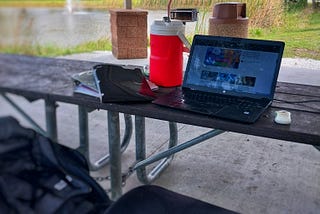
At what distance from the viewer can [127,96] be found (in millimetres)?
1056

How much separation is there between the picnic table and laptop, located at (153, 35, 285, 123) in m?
0.05

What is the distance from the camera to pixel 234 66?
3.58 feet

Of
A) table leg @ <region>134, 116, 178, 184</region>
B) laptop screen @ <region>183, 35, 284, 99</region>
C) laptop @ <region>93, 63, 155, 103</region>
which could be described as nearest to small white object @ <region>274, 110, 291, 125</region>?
laptop screen @ <region>183, 35, 284, 99</region>

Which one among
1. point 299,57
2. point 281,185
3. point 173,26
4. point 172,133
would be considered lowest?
point 281,185

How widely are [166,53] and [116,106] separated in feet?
0.81

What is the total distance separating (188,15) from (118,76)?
0.36 meters

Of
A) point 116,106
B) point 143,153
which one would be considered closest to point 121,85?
point 116,106

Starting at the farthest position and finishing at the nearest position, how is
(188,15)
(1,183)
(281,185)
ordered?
(281,185) → (188,15) → (1,183)

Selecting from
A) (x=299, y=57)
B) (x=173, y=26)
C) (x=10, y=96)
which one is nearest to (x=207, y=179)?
(x=173, y=26)

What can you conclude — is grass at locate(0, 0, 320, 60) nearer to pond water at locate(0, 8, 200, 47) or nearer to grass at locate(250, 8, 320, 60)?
grass at locate(250, 8, 320, 60)

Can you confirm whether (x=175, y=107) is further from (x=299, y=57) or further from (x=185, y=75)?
(x=299, y=57)

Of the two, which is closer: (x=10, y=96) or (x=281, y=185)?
(x=10, y=96)

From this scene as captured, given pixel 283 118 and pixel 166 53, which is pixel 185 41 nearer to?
pixel 166 53

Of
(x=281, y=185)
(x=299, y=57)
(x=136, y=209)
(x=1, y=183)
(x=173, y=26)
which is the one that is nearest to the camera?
(x=1, y=183)
